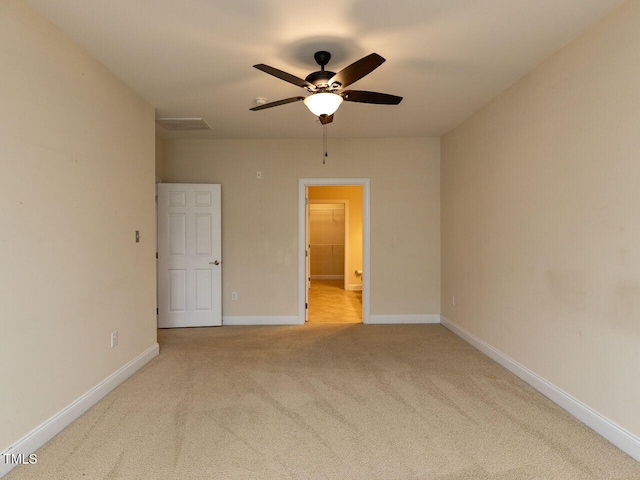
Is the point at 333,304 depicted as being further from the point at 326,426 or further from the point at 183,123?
the point at 326,426

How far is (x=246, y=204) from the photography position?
197 inches

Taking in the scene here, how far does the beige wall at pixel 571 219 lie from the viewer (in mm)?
2066

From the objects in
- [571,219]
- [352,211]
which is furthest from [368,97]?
[352,211]

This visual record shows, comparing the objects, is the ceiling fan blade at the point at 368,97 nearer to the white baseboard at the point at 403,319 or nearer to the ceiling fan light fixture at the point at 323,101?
the ceiling fan light fixture at the point at 323,101

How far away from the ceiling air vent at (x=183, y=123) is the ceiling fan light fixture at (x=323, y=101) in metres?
2.09

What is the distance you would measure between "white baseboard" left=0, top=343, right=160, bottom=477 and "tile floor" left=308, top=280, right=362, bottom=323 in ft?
8.72

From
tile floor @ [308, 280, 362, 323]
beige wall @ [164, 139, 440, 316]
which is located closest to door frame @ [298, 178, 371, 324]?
beige wall @ [164, 139, 440, 316]

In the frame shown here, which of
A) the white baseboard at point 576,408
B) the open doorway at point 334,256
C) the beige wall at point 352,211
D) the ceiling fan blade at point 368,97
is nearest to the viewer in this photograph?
the white baseboard at point 576,408

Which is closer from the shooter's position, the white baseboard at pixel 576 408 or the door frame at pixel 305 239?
the white baseboard at pixel 576 408

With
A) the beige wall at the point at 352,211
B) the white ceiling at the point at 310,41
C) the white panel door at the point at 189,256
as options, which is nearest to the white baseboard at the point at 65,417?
the white panel door at the point at 189,256

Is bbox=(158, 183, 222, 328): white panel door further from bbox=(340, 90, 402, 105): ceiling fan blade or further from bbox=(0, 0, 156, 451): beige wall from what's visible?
bbox=(340, 90, 402, 105): ceiling fan blade

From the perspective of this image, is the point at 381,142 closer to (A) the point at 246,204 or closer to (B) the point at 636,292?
(A) the point at 246,204

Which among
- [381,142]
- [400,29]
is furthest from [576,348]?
[381,142]

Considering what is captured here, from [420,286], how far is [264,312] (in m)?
2.23
